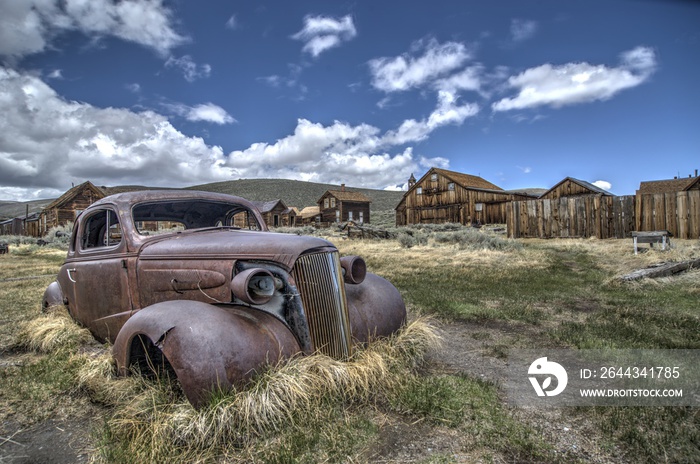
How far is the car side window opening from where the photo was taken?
13.5 feet

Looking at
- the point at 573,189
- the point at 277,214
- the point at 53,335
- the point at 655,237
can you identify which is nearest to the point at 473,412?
the point at 53,335

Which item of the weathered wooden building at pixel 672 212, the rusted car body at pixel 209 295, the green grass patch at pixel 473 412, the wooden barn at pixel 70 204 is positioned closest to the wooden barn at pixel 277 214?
the wooden barn at pixel 70 204

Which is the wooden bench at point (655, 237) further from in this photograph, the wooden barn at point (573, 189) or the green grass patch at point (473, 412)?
the wooden barn at point (573, 189)

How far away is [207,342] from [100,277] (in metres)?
2.16

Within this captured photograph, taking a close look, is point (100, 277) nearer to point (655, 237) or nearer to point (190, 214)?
point (190, 214)

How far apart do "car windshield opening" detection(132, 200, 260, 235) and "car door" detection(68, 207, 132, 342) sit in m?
0.28

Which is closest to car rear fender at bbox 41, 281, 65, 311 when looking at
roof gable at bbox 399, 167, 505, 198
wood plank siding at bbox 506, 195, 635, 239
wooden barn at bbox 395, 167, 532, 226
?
wood plank siding at bbox 506, 195, 635, 239

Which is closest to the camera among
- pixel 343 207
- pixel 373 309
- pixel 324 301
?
pixel 324 301

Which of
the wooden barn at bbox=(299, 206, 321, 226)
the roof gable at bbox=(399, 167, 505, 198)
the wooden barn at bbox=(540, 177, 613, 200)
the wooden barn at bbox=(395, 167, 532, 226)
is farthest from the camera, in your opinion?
the wooden barn at bbox=(299, 206, 321, 226)

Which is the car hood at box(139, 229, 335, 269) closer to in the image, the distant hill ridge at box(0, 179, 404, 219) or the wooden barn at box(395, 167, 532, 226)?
the wooden barn at box(395, 167, 532, 226)

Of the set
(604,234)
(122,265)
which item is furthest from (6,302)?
(604,234)

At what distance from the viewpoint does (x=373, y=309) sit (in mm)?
3715

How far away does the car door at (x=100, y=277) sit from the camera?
11.7ft

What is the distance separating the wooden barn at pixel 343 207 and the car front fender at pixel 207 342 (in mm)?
46498
